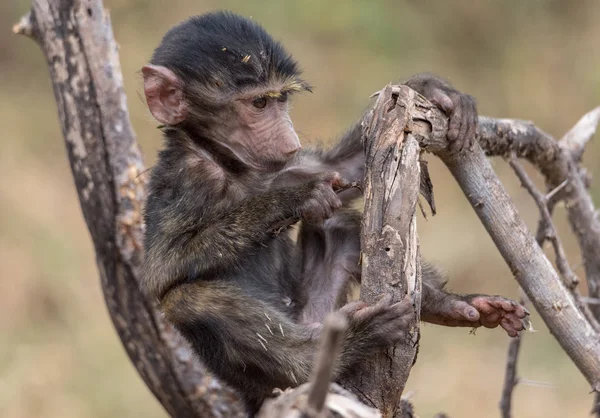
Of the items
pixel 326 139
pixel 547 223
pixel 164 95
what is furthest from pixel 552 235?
pixel 326 139

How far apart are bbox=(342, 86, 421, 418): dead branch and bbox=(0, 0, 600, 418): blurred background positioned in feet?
13.4

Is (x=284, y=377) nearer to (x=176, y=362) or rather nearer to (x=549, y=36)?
(x=176, y=362)

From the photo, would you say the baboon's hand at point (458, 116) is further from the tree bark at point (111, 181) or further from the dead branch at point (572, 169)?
the tree bark at point (111, 181)

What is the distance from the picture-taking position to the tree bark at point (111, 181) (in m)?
2.92

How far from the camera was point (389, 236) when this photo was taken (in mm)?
2518

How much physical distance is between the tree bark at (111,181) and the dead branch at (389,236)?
0.82 metres

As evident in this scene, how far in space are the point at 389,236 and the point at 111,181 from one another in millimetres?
1122

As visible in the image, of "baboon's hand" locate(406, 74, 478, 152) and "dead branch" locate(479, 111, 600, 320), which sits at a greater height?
"dead branch" locate(479, 111, 600, 320)

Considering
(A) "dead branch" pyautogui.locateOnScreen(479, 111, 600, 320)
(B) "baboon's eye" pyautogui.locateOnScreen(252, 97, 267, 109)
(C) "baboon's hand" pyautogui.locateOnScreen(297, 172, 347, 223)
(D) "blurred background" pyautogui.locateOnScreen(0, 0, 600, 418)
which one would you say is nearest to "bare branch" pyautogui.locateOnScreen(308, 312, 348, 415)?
(C) "baboon's hand" pyautogui.locateOnScreen(297, 172, 347, 223)

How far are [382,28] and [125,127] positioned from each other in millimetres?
6363

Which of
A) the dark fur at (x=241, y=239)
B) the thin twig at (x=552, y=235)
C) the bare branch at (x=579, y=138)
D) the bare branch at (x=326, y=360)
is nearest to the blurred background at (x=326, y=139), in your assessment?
the bare branch at (x=579, y=138)

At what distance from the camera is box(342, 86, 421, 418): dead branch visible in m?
2.53

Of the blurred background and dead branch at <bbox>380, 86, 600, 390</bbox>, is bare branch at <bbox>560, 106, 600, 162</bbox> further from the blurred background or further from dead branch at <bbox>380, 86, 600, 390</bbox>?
the blurred background

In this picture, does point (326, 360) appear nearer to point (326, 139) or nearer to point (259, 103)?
point (259, 103)
